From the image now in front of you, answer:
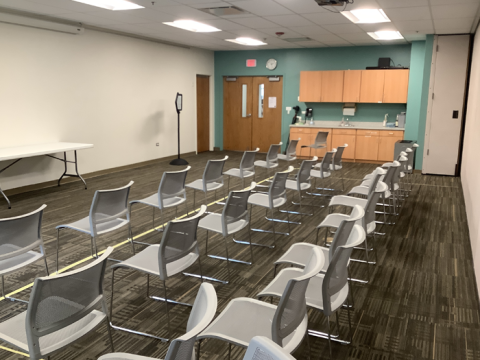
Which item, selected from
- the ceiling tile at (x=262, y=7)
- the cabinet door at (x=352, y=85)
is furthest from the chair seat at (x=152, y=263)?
the cabinet door at (x=352, y=85)

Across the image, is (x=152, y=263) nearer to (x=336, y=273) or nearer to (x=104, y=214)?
(x=104, y=214)

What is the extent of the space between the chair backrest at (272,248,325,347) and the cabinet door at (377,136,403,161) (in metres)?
9.29

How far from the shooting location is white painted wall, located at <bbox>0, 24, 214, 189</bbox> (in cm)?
724

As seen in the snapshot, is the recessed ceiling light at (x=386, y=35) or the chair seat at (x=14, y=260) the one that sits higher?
the recessed ceiling light at (x=386, y=35)

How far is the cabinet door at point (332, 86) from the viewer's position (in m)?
11.4

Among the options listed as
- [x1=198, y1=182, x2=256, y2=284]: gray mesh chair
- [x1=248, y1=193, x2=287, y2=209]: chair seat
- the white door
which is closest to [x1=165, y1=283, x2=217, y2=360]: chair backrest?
[x1=198, y1=182, x2=256, y2=284]: gray mesh chair

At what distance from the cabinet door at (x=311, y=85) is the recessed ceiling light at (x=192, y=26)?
12.0 ft

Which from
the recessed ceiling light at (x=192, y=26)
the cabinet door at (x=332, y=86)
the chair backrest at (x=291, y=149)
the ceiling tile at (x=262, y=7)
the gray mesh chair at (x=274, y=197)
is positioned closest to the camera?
the gray mesh chair at (x=274, y=197)

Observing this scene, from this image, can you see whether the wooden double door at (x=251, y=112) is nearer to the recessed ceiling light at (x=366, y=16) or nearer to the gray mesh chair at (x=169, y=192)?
the recessed ceiling light at (x=366, y=16)

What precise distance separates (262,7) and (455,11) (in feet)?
9.83

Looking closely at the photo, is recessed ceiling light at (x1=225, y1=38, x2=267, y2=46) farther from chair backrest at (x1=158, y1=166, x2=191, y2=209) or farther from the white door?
chair backrest at (x1=158, y1=166, x2=191, y2=209)

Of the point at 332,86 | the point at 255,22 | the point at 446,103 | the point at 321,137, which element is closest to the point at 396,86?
the point at 332,86

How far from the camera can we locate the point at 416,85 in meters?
10.1

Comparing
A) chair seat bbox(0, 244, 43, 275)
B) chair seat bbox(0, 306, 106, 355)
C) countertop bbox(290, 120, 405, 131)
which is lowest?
chair seat bbox(0, 306, 106, 355)
